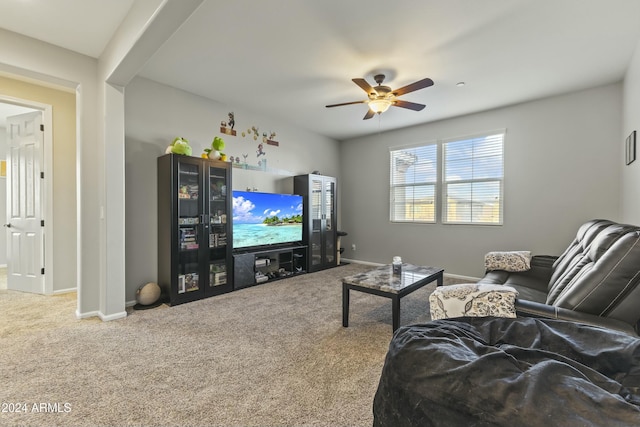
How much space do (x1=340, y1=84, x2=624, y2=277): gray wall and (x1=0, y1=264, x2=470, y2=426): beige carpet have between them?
187cm

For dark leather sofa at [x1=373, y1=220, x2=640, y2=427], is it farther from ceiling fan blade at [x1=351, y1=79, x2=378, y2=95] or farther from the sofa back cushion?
ceiling fan blade at [x1=351, y1=79, x2=378, y2=95]

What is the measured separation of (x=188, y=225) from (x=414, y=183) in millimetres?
3770

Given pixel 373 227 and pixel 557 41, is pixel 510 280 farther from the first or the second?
pixel 373 227

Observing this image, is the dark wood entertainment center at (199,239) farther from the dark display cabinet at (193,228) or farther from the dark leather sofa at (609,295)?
the dark leather sofa at (609,295)

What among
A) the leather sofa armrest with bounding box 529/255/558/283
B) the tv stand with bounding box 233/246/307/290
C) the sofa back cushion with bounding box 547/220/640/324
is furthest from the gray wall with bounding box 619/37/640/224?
the tv stand with bounding box 233/246/307/290

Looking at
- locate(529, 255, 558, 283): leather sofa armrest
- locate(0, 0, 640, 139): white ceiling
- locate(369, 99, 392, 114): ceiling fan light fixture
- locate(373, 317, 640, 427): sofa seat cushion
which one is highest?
locate(0, 0, 640, 139): white ceiling

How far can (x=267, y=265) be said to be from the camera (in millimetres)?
4574

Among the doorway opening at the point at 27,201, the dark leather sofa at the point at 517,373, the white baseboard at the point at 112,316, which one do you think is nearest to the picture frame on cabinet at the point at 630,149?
the dark leather sofa at the point at 517,373

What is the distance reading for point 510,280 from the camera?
2719 mm

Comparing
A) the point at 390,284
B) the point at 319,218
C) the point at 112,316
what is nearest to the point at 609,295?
the point at 390,284

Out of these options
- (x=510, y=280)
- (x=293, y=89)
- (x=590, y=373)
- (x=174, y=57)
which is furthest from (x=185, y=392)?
(x=293, y=89)

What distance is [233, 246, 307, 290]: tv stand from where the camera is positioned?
3.98 metres

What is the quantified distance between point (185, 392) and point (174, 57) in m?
3.00

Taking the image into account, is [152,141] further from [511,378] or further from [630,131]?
[630,131]
